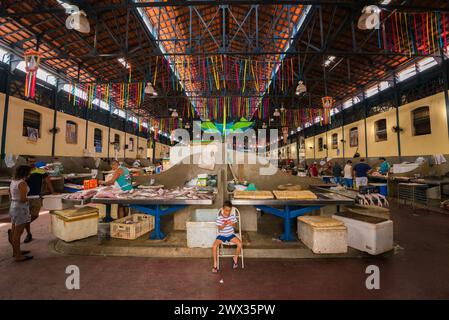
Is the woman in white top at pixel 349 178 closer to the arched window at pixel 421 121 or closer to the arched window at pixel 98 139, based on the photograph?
the arched window at pixel 421 121

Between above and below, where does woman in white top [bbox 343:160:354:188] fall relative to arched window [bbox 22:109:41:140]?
below

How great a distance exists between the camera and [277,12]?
27.5 ft

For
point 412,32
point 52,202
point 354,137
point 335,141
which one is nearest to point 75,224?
point 52,202

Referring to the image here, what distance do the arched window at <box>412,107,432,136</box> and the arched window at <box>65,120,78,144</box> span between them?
1893cm

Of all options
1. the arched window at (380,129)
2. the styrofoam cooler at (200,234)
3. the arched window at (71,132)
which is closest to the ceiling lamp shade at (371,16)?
the styrofoam cooler at (200,234)

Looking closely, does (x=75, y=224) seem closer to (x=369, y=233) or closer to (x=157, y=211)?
(x=157, y=211)

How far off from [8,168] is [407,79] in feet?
62.3

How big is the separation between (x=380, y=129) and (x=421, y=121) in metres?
2.66

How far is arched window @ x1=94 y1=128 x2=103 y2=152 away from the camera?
1449 cm

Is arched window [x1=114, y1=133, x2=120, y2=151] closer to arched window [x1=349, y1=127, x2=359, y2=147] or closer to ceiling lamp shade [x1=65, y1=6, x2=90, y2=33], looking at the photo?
ceiling lamp shade [x1=65, y1=6, x2=90, y2=33]

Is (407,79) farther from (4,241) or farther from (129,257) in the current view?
(4,241)

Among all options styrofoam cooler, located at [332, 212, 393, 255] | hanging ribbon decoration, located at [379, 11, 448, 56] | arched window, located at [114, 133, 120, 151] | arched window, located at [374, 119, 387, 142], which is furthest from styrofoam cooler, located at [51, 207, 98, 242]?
arched window, located at [374, 119, 387, 142]

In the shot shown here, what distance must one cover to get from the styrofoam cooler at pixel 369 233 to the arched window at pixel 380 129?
1098 cm
